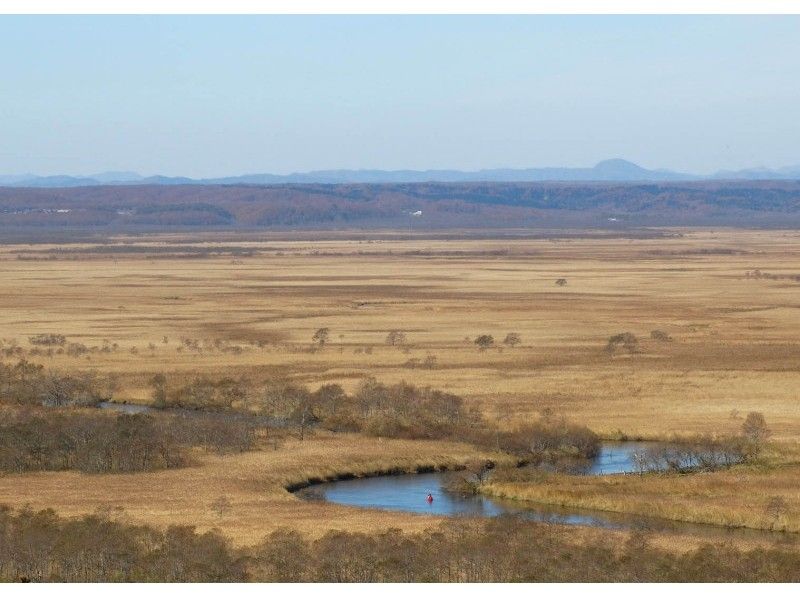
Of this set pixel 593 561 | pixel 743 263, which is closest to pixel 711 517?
pixel 593 561

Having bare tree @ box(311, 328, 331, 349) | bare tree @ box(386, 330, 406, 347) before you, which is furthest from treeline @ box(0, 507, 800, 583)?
→ bare tree @ box(311, 328, 331, 349)

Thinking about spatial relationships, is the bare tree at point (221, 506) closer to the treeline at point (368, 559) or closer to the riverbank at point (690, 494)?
the treeline at point (368, 559)

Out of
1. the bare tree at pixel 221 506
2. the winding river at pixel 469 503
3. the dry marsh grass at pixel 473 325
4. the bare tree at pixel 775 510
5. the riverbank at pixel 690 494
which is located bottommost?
the dry marsh grass at pixel 473 325

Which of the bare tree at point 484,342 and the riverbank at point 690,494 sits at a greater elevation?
the riverbank at point 690,494

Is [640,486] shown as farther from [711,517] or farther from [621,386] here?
[621,386]

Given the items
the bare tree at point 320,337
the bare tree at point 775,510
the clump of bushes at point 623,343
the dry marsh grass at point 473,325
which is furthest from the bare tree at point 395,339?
the bare tree at point 775,510

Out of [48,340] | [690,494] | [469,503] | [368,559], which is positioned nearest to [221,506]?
[469,503]
